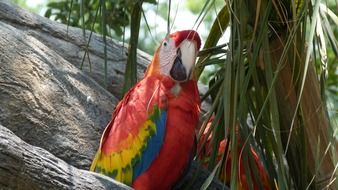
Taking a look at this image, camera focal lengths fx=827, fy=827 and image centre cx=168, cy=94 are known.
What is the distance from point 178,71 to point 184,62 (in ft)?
0.12

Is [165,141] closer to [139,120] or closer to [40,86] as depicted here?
[139,120]

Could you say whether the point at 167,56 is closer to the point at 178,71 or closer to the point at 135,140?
the point at 178,71

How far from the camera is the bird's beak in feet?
8.76

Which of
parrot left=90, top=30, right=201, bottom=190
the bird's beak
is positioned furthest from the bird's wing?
the bird's beak

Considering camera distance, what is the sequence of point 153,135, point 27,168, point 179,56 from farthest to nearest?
point 179,56 < point 153,135 < point 27,168

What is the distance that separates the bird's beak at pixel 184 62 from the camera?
2.67 metres

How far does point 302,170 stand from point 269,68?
400 millimetres

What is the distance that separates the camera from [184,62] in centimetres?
268

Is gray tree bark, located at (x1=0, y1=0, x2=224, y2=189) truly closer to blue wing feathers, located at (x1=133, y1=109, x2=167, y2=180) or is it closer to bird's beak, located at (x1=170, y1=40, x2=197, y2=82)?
blue wing feathers, located at (x1=133, y1=109, x2=167, y2=180)

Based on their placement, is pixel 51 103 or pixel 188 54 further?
pixel 51 103

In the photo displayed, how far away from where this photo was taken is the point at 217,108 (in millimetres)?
2377

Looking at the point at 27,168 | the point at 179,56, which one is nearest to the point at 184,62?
the point at 179,56

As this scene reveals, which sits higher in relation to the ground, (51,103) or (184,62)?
(184,62)

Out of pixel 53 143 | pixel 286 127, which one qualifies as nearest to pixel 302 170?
pixel 286 127
